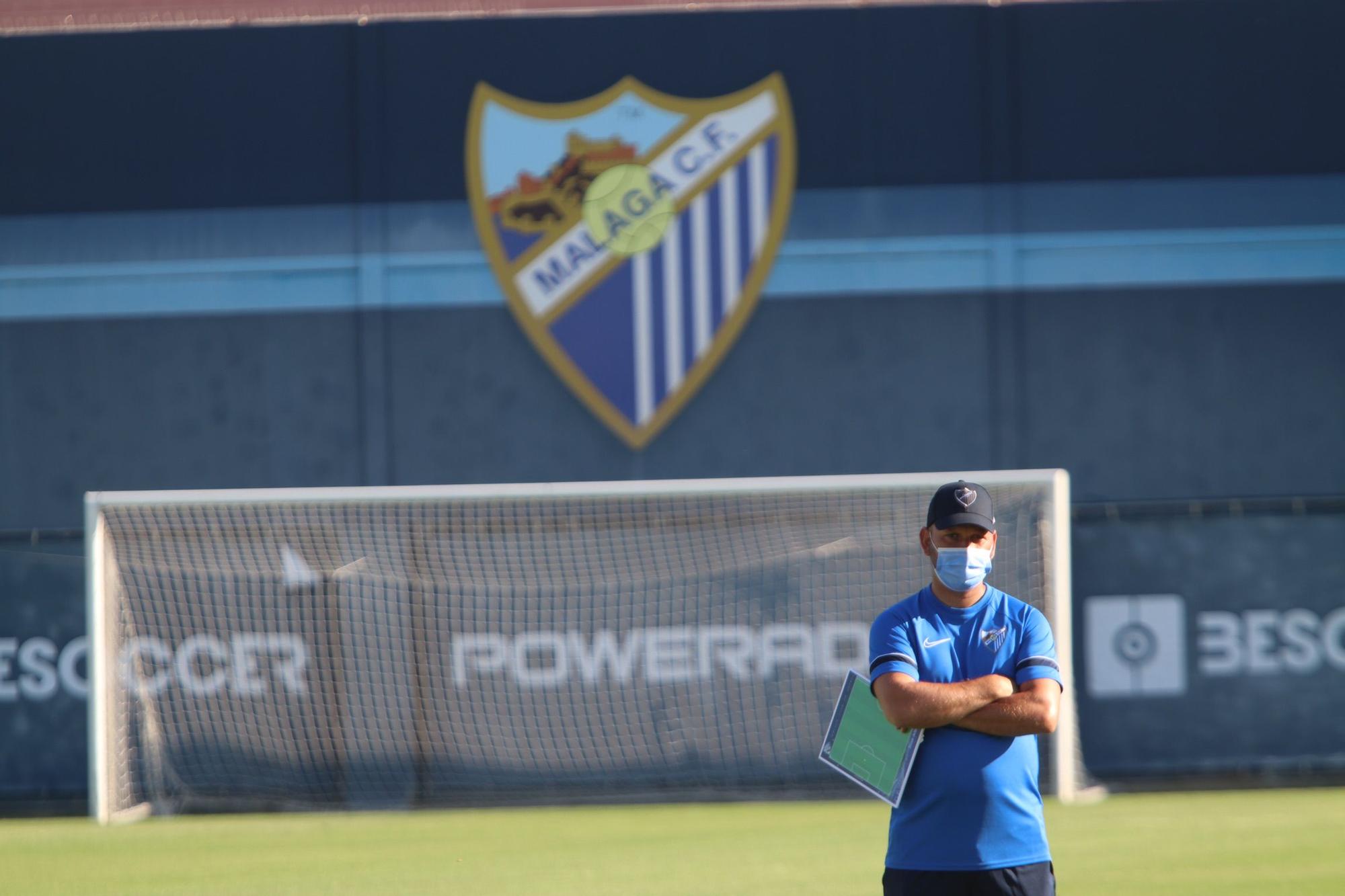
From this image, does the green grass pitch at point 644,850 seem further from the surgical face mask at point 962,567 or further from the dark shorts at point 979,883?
the surgical face mask at point 962,567

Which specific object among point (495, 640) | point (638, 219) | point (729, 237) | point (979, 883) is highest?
point (638, 219)

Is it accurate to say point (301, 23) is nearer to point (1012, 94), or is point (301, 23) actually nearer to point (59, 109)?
point (59, 109)

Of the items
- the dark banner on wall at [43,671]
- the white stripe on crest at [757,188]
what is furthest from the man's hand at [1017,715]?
the white stripe on crest at [757,188]

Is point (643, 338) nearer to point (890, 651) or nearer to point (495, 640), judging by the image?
point (495, 640)

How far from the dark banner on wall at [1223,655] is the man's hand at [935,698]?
632 centimetres

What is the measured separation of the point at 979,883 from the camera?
2.87 meters

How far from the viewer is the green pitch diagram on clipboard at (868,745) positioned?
2.97m

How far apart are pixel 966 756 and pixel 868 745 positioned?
0.68 feet

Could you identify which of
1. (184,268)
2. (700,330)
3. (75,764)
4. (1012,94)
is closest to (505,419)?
(700,330)

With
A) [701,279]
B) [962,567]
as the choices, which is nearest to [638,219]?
[701,279]

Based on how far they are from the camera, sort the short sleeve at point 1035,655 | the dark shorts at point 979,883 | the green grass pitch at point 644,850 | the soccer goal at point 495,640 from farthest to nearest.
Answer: the soccer goal at point 495,640 → the green grass pitch at point 644,850 → the short sleeve at point 1035,655 → the dark shorts at point 979,883

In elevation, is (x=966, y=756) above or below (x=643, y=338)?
below

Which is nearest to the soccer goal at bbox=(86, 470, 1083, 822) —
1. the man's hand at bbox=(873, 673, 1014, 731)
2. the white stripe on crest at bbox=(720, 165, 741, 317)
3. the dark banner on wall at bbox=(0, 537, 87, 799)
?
the dark banner on wall at bbox=(0, 537, 87, 799)

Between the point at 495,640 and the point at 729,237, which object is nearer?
the point at 495,640
